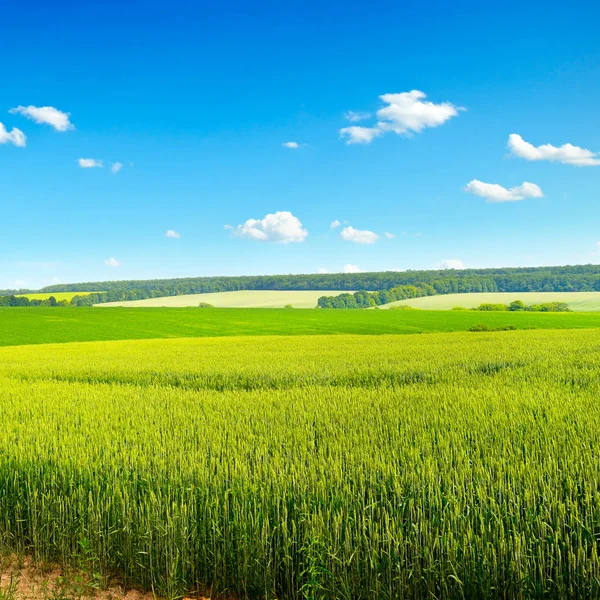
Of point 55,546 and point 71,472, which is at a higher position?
point 71,472

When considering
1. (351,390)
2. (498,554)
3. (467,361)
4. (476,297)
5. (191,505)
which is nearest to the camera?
(498,554)

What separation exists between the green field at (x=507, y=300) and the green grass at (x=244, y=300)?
2001cm

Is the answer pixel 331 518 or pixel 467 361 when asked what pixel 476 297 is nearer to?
pixel 467 361

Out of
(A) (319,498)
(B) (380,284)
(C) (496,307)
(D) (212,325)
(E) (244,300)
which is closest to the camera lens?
(A) (319,498)

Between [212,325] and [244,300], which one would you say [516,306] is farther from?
[212,325]

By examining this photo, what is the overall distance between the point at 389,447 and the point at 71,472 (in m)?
3.91

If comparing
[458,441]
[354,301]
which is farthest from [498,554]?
[354,301]

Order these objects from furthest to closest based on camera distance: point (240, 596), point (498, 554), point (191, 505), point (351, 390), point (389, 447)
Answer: point (351, 390)
point (389, 447)
point (191, 505)
point (240, 596)
point (498, 554)

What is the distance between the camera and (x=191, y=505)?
500cm

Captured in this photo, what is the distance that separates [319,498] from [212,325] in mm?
62790

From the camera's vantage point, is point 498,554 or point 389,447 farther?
point 389,447

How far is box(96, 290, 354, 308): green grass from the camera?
117 m

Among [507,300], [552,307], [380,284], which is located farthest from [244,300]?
[552,307]

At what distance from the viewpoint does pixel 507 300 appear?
104438 mm
